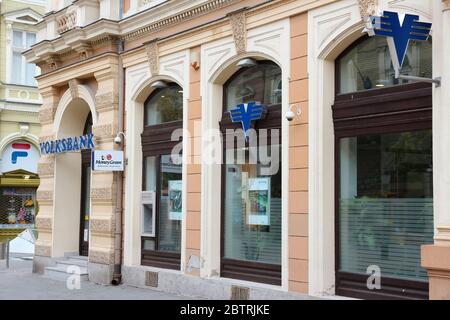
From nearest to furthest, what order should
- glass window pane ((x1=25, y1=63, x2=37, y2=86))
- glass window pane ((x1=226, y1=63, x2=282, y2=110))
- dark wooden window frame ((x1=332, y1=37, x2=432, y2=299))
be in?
dark wooden window frame ((x1=332, y1=37, x2=432, y2=299)) < glass window pane ((x1=226, y1=63, x2=282, y2=110)) < glass window pane ((x1=25, y1=63, x2=37, y2=86))

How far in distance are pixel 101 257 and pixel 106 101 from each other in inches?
134

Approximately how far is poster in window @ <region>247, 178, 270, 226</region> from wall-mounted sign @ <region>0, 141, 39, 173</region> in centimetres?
1846

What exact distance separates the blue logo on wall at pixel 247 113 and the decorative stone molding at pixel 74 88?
5.67 meters

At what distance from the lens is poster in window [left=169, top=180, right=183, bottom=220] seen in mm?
13039

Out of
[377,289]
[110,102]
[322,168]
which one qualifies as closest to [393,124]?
[322,168]

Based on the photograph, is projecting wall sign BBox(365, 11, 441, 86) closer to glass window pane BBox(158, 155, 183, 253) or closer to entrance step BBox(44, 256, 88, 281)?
glass window pane BBox(158, 155, 183, 253)

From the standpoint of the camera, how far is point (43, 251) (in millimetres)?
16781

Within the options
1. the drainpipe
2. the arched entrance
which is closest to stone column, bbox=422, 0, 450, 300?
the drainpipe

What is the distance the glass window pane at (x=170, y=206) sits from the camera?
1309 centimetres

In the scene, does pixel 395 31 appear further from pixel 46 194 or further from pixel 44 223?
pixel 44 223

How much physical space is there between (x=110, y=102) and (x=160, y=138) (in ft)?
5.29

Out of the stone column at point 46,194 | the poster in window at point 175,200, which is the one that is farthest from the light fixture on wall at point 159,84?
the stone column at point 46,194

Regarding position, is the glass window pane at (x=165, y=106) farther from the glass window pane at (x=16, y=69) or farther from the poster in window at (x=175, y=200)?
the glass window pane at (x=16, y=69)

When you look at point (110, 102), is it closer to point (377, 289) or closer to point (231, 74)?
point (231, 74)
